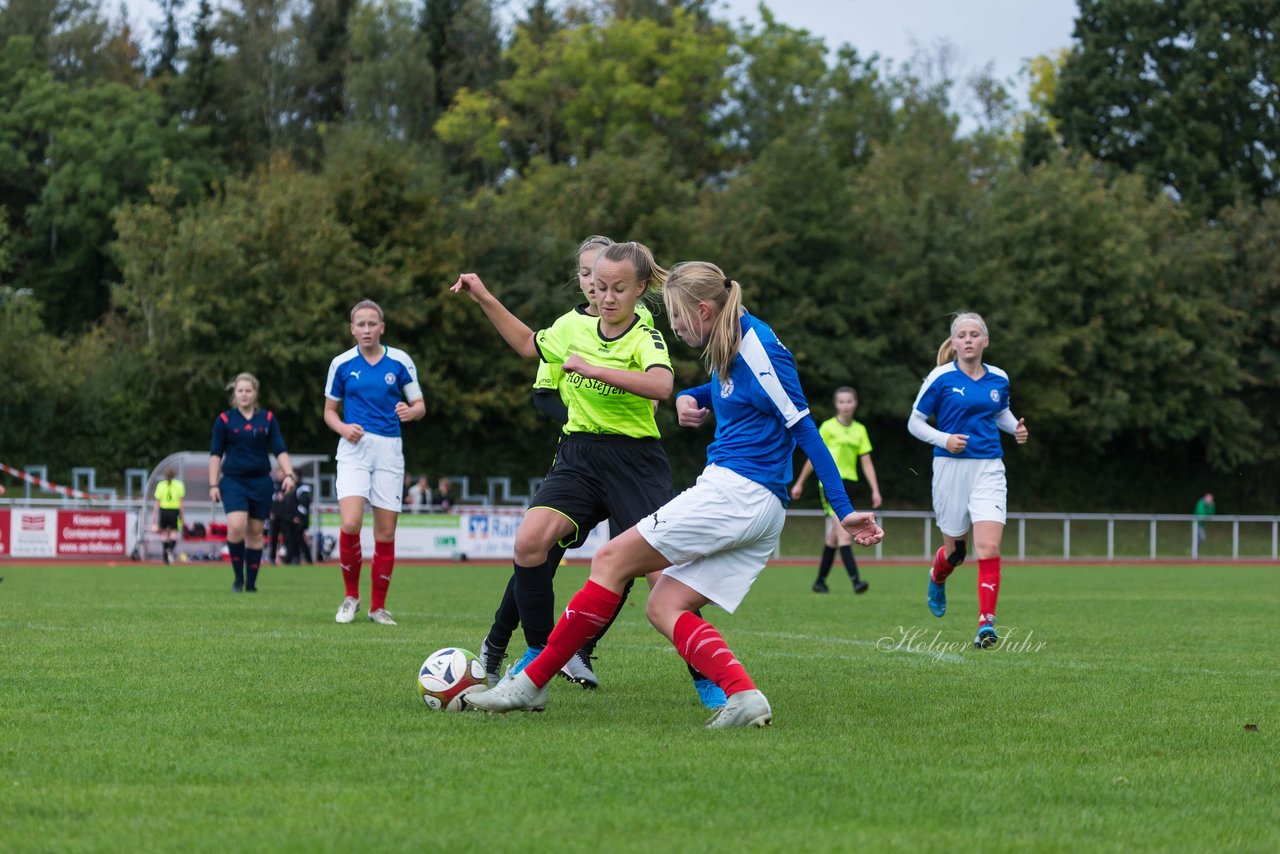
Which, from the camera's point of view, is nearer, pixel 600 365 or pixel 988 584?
pixel 600 365

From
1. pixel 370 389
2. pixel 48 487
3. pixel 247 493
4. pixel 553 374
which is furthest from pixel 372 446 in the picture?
pixel 48 487

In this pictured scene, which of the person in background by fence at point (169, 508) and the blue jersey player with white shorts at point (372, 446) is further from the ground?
the blue jersey player with white shorts at point (372, 446)

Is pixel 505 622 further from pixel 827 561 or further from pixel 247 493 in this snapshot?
pixel 827 561

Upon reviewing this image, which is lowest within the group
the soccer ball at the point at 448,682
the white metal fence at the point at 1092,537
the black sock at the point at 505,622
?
the white metal fence at the point at 1092,537

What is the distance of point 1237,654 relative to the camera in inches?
397

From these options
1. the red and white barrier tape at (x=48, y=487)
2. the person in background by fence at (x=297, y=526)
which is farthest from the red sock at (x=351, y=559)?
the red and white barrier tape at (x=48, y=487)

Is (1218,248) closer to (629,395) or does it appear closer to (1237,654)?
(1237,654)

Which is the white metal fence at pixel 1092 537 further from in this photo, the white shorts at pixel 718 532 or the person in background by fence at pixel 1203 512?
the white shorts at pixel 718 532

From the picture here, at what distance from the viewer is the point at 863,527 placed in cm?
588

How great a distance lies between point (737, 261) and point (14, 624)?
36030mm

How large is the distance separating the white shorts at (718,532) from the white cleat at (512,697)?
2.45ft

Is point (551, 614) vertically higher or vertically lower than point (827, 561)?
higher

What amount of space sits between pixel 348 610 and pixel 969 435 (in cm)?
455

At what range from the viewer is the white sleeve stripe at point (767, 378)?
19.9ft
